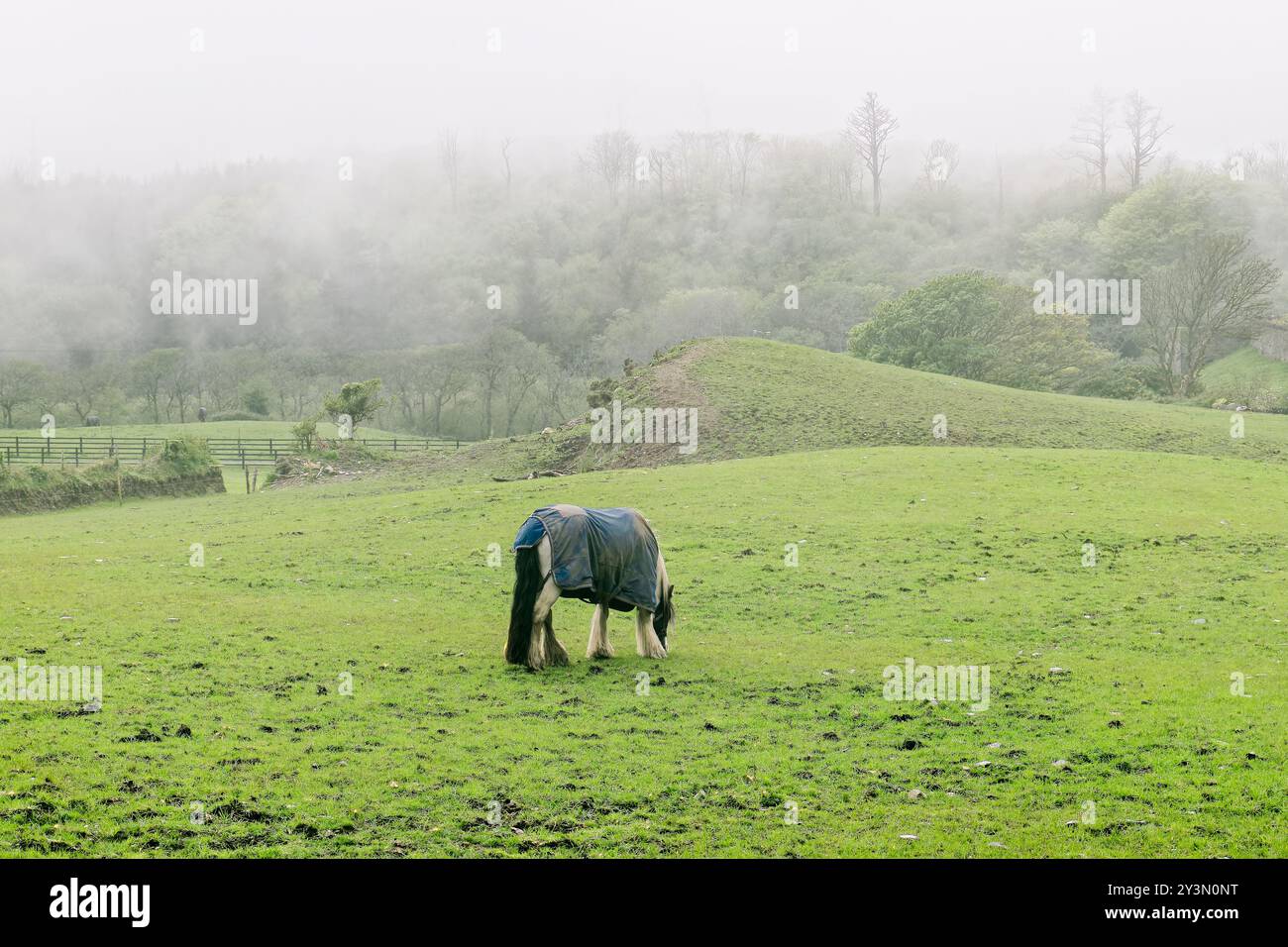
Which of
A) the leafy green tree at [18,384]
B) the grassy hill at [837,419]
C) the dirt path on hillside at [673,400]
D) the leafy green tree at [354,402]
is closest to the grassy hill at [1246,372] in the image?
the grassy hill at [837,419]

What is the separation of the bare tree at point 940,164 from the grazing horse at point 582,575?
6103 inches

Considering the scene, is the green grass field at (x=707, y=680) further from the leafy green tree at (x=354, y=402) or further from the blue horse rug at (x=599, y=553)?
the leafy green tree at (x=354, y=402)

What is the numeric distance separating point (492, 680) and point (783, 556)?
952 centimetres

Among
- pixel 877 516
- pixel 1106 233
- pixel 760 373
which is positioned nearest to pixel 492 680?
pixel 877 516

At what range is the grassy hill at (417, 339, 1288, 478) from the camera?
3828cm

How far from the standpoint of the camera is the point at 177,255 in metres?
153

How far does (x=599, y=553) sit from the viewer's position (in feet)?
41.9

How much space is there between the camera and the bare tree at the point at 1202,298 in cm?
6425

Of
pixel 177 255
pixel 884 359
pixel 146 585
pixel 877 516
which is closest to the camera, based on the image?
pixel 146 585

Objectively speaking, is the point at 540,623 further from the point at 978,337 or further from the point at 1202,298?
the point at 1202,298

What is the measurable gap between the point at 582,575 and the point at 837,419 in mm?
29403

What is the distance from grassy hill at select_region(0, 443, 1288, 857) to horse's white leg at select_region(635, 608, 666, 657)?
0.16 m
